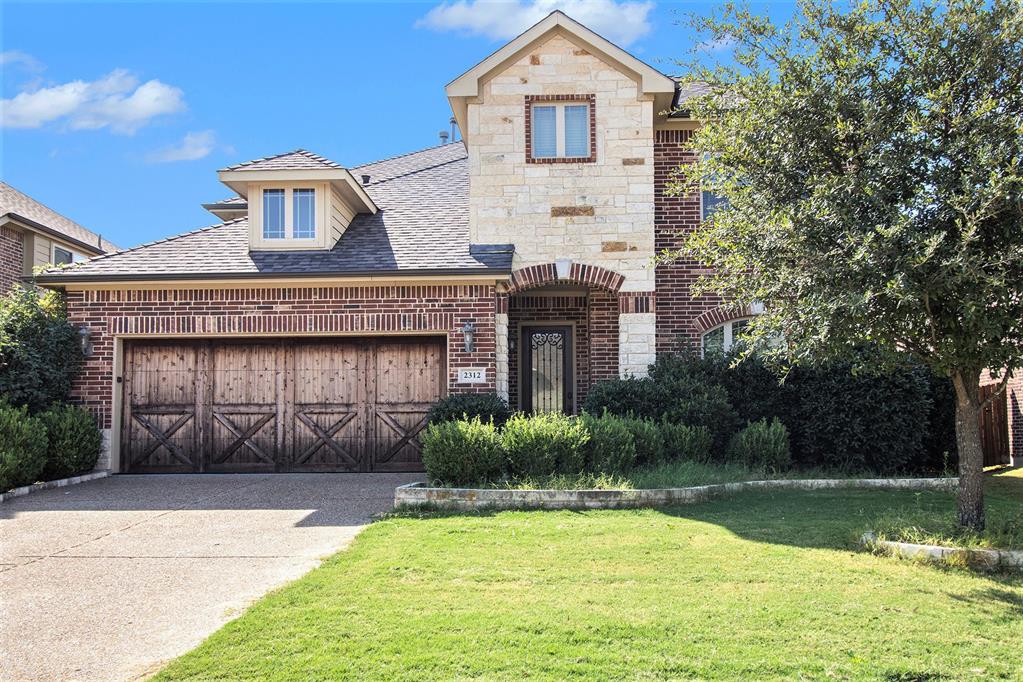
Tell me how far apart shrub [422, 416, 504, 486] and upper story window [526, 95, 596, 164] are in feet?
20.1

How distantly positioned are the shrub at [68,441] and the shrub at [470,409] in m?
5.31

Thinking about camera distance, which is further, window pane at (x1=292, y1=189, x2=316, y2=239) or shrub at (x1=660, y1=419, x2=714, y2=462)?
window pane at (x1=292, y1=189, x2=316, y2=239)

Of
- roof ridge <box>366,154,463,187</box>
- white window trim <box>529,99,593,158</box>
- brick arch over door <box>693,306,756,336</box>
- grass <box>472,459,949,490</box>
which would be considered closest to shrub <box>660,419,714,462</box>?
grass <box>472,459,949,490</box>

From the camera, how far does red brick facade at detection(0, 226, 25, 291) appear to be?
22891 millimetres

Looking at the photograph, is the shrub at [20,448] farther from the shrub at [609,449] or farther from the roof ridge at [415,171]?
the roof ridge at [415,171]

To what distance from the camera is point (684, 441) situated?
1216 cm

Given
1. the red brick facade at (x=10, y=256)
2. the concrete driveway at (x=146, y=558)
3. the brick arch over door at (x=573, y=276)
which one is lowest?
the concrete driveway at (x=146, y=558)

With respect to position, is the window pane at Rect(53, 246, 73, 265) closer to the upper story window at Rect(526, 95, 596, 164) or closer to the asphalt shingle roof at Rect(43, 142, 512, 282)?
the asphalt shingle roof at Rect(43, 142, 512, 282)

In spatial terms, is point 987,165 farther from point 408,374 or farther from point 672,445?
point 408,374

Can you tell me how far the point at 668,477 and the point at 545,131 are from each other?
22.7 ft

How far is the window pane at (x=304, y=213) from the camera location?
15.3 metres

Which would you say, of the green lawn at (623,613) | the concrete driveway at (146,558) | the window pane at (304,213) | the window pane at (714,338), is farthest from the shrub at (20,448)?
the window pane at (714,338)

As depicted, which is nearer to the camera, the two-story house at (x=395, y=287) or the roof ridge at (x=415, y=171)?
the two-story house at (x=395, y=287)

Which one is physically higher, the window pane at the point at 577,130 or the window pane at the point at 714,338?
the window pane at the point at 577,130
